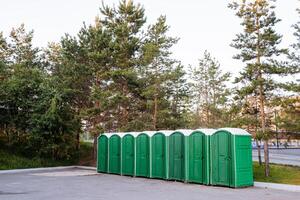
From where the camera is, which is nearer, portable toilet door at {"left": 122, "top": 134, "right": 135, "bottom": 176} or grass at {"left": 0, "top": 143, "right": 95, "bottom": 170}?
portable toilet door at {"left": 122, "top": 134, "right": 135, "bottom": 176}

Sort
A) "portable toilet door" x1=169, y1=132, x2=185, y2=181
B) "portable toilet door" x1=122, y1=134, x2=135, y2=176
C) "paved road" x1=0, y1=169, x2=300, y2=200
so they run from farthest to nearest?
1. "portable toilet door" x1=122, y1=134, x2=135, y2=176
2. "portable toilet door" x1=169, y1=132, x2=185, y2=181
3. "paved road" x1=0, y1=169, x2=300, y2=200

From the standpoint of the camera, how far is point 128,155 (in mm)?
15375

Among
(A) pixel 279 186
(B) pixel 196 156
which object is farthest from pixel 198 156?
(A) pixel 279 186

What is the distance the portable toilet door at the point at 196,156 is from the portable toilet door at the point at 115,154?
14.1 ft

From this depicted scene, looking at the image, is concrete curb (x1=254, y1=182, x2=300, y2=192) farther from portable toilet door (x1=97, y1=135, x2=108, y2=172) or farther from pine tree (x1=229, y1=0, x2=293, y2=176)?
portable toilet door (x1=97, y1=135, x2=108, y2=172)

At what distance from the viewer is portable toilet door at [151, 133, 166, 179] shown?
13766mm

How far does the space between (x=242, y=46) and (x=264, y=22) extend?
4.44ft

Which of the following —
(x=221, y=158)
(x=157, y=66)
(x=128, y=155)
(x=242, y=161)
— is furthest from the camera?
(x=157, y=66)

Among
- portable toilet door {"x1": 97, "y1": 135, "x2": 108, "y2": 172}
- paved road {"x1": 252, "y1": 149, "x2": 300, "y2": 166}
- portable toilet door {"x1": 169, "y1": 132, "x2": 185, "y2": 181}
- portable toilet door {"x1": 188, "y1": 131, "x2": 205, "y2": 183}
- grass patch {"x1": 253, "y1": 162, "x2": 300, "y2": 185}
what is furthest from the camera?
paved road {"x1": 252, "y1": 149, "x2": 300, "y2": 166}

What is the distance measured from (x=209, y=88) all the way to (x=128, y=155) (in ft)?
64.1

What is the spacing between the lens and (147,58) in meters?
19.2

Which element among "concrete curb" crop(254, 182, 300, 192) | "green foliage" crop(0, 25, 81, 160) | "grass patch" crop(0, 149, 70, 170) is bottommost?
"concrete curb" crop(254, 182, 300, 192)

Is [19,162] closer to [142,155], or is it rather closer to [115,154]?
[115,154]

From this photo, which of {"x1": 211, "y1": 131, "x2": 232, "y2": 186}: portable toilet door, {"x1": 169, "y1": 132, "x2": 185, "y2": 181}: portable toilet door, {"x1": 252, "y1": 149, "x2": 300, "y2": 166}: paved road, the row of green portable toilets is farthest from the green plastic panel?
{"x1": 252, "y1": 149, "x2": 300, "y2": 166}: paved road
